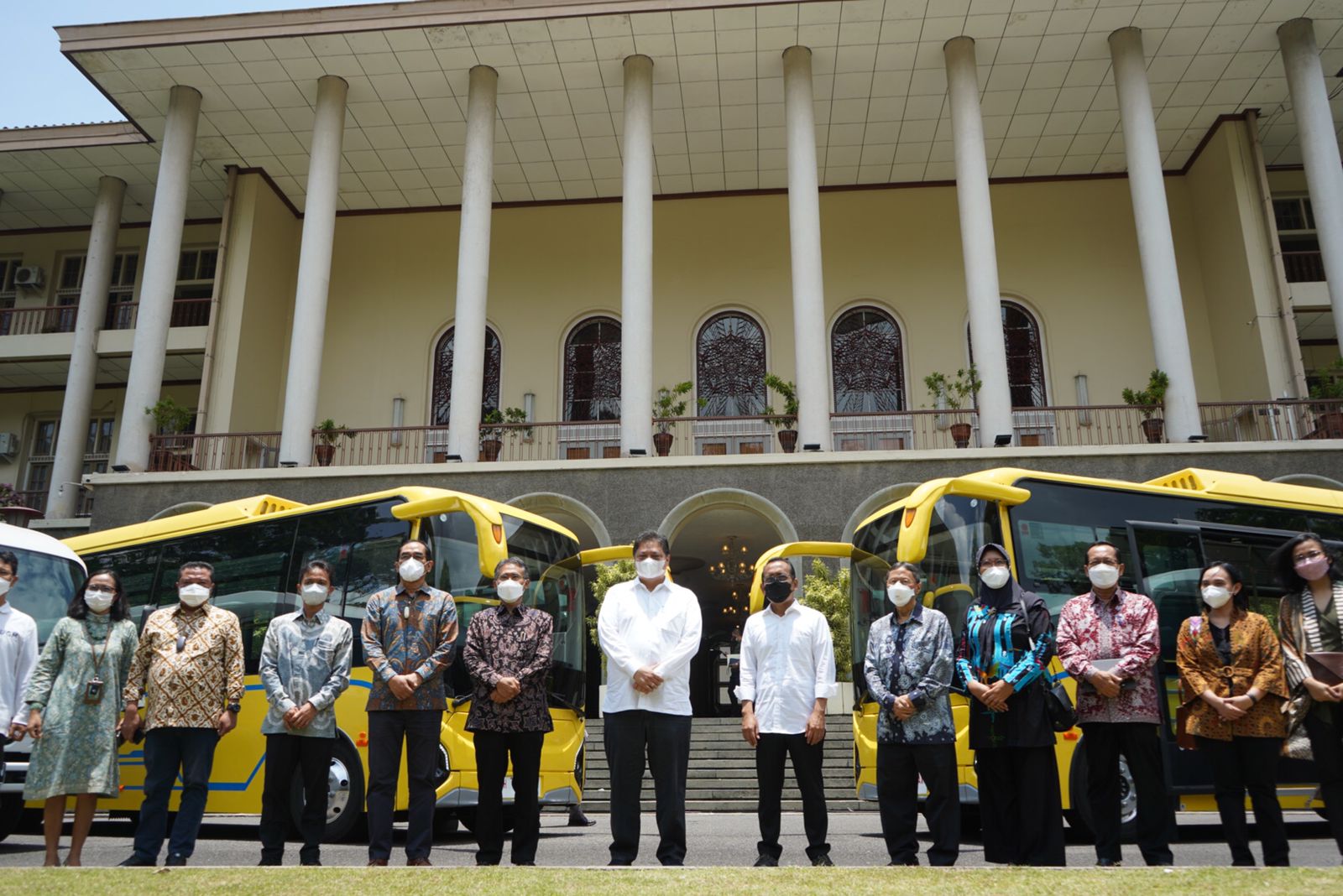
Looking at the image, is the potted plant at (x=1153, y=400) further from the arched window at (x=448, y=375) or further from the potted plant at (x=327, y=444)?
the potted plant at (x=327, y=444)

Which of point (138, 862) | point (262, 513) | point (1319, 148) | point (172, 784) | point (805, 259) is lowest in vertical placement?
point (138, 862)

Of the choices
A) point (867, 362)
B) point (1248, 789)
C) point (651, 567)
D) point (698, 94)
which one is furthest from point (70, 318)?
point (1248, 789)

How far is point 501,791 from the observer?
5414 millimetres

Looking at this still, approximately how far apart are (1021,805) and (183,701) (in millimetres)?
4384

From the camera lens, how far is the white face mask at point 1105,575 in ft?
17.9

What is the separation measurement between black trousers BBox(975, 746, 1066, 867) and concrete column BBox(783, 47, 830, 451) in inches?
390

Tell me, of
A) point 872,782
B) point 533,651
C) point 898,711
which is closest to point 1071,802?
point 872,782

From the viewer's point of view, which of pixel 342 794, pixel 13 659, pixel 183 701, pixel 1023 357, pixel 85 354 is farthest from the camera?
pixel 1023 357

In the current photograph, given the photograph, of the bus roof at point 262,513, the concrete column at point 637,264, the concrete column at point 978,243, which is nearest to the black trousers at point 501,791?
the bus roof at point 262,513

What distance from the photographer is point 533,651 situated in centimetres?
557

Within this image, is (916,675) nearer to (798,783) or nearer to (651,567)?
(798,783)

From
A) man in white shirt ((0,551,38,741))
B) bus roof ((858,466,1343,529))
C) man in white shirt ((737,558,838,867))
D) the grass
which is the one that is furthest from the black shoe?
bus roof ((858,466,1343,529))

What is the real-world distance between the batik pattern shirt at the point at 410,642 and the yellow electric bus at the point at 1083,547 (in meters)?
2.77

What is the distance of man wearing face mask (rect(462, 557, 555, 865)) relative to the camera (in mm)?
5316
